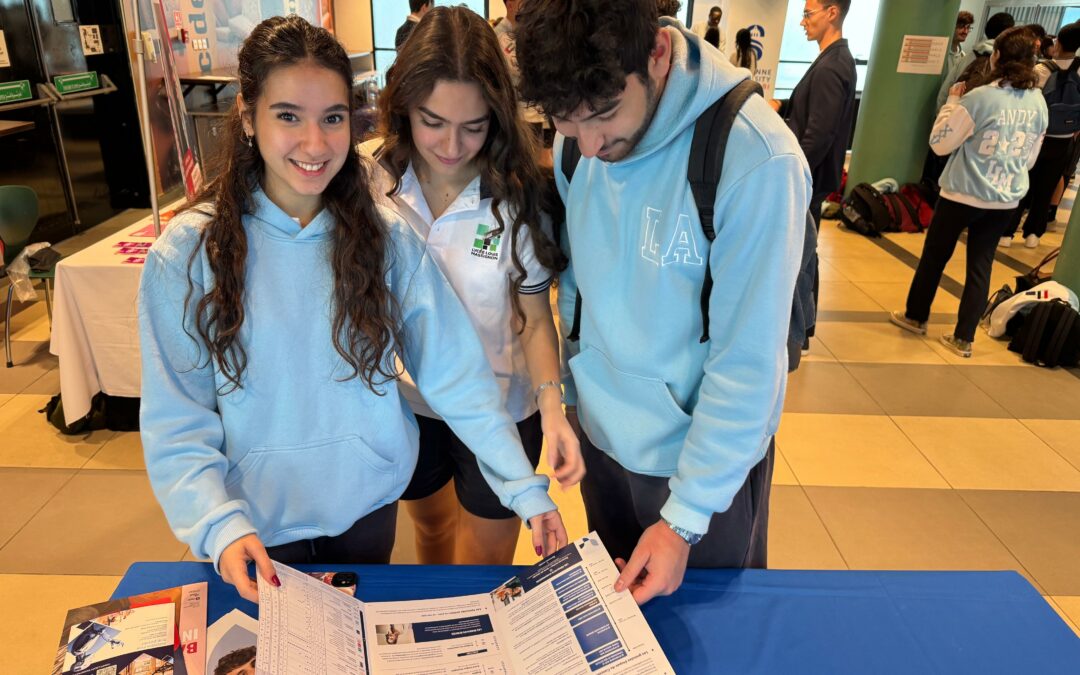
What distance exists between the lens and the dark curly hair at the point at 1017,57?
3.44 meters

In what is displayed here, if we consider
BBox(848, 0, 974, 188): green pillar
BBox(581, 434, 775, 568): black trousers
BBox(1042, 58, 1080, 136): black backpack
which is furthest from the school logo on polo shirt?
BBox(848, 0, 974, 188): green pillar

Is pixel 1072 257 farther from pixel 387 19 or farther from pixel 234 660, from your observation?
pixel 387 19

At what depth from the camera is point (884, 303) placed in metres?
4.68

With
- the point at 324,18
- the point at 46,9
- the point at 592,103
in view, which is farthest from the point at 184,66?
the point at 592,103

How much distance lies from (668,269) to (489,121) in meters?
0.50

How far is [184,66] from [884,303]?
562cm

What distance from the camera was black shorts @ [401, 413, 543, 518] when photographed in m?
1.54

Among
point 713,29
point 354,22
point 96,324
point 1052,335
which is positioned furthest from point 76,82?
point 1052,335

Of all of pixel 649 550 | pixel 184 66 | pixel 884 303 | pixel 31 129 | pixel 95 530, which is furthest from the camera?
pixel 184 66

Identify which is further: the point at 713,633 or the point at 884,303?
the point at 884,303

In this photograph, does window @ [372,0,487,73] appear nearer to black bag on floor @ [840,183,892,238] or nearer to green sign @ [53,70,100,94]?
green sign @ [53,70,100,94]

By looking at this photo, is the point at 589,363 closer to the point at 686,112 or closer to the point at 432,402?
the point at 432,402

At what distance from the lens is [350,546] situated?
1.29 metres

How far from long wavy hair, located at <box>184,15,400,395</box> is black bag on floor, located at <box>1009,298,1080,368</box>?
3.88 metres
